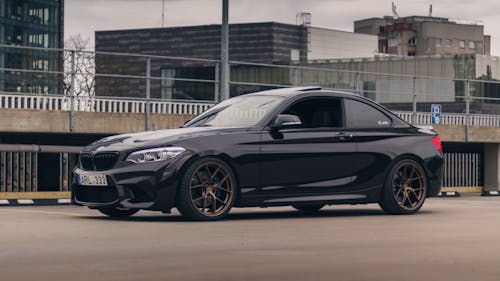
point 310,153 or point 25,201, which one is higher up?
point 310,153

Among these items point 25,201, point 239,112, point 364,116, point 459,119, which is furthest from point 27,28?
point 239,112

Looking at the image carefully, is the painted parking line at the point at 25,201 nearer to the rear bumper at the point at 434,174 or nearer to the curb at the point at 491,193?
the rear bumper at the point at 434,174

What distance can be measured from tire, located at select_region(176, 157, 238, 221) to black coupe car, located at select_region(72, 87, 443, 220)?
0.01 meters

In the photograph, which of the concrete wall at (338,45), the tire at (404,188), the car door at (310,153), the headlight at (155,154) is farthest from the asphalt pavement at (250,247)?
the concrete wall at (338,45)

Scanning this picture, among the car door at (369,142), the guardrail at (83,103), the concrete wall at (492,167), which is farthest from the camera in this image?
the concrete wall at (492,167)

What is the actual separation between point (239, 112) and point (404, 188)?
2297 mm

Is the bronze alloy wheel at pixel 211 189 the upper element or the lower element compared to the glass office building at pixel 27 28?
lower

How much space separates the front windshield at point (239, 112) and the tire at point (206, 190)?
0.79 m

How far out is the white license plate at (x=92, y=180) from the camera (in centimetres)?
1288

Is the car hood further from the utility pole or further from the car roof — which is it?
the utility pole

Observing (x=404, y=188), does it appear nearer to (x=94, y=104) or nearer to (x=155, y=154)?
(x=155, y=154)

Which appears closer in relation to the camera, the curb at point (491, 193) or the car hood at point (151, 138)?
the car hood at point (151, 138)

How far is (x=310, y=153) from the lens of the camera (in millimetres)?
13875

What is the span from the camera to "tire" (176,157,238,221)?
499 inches
